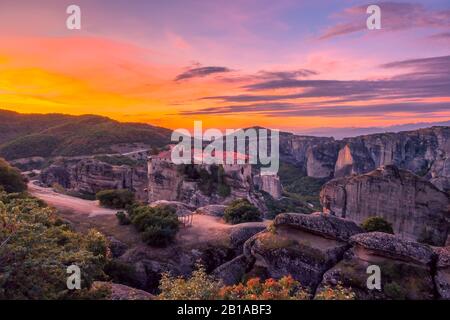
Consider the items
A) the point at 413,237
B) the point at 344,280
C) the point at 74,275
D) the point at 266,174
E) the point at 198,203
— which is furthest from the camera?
the point at 266,174

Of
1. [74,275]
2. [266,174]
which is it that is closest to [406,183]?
[74,275]

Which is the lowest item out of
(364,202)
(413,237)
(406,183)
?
(413,237)

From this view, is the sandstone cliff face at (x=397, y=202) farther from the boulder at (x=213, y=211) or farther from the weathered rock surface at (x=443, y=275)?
the weathered rock surface at (x=443, y=275)

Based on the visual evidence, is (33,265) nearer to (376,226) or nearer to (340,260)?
(340,260)

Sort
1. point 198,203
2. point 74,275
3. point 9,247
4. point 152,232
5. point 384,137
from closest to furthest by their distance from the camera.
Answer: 1. point 9,247
2. point 74,275
3. point 152,232
4. point 198,203
5. point 384,137

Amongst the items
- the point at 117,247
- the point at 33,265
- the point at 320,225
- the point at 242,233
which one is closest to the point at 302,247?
the point at 320,225
